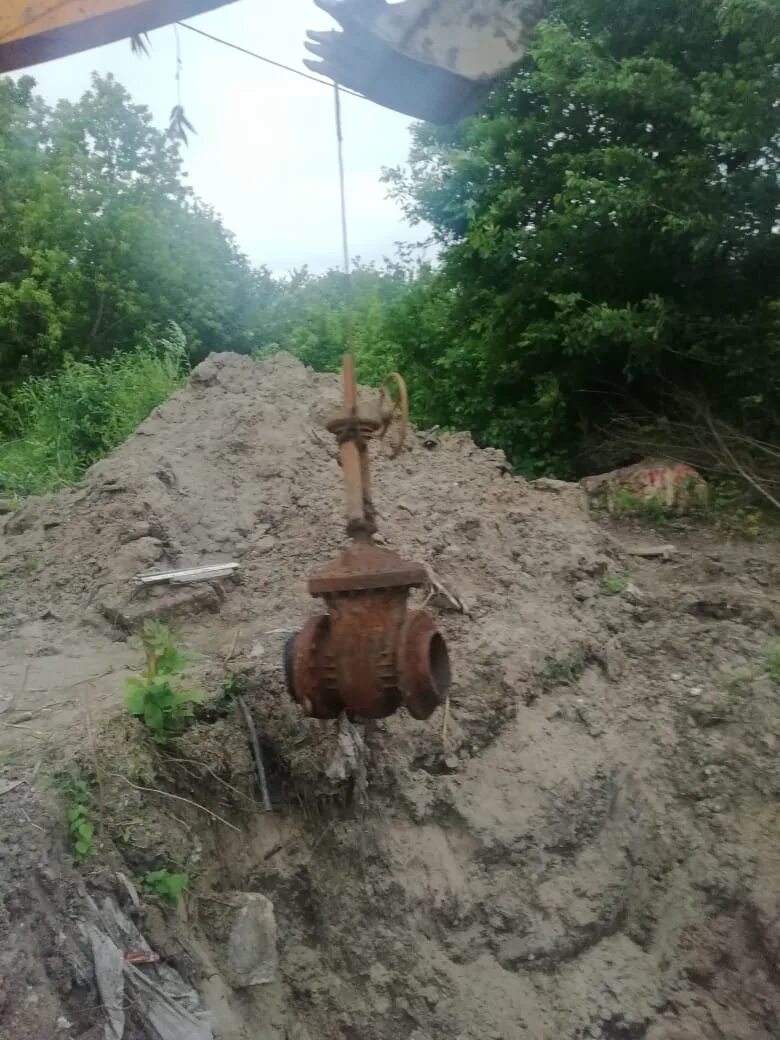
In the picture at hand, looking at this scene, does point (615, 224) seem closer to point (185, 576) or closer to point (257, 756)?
point (185, 576)

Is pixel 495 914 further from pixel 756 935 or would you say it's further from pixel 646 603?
pixel 646 603

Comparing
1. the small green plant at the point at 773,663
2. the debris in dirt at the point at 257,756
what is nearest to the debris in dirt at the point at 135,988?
the debris in dirt at the point at 257,756

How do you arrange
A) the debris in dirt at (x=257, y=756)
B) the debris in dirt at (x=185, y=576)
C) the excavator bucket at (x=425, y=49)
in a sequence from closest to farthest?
the excavator bucket at (x=425, y=49) < the debris in dirt at (x=257, y=756) < the debris in dirt at (x=185, y=576)

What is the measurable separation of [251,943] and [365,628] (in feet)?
4.80

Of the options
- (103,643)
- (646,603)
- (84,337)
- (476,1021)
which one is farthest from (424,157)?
(84,337)

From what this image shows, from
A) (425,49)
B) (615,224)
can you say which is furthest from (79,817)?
(615,224)

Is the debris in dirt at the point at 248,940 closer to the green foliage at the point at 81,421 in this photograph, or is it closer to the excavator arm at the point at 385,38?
the excavator arm at the point at 385,38

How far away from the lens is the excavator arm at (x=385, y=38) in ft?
9.41

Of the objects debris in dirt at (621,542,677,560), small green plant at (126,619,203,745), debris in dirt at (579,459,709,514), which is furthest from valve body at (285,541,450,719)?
debris in dirt at (579,459,709,514)

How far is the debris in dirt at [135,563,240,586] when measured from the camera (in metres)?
4.96

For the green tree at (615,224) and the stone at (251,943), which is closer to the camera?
the stone at (251,943)

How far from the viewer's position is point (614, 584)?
5.52 m

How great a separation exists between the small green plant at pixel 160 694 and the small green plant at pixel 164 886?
0.51 metres

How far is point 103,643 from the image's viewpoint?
4.75 m
